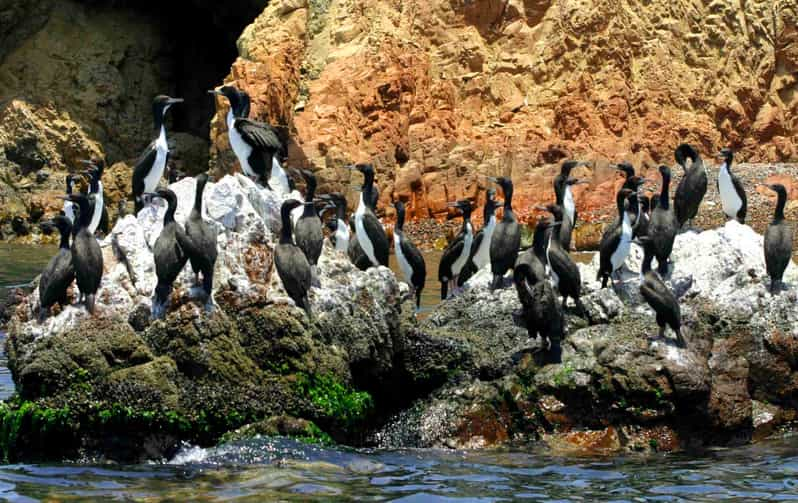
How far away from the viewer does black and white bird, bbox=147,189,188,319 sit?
1193 centimetres

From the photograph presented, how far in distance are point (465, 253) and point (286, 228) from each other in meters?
4.81

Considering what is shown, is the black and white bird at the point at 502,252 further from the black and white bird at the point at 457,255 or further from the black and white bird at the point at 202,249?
the black and white bird at the point at 202,249

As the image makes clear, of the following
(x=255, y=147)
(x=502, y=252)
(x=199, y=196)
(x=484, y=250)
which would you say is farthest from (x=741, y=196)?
(x=199, y=196)

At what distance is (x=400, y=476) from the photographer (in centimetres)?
1144

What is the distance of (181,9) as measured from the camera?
43.4 metres

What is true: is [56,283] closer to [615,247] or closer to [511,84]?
[615,247]

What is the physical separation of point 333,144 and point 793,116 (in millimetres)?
13256

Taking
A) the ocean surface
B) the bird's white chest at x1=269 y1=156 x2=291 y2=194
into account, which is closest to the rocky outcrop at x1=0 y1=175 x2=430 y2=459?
the ocean surface

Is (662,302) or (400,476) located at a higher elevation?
(662,302)

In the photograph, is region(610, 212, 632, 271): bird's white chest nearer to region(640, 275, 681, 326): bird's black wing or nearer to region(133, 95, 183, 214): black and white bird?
region(640, 275, 681, 326): bird's black wing

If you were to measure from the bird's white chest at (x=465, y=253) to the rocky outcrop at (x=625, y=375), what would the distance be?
258 cm

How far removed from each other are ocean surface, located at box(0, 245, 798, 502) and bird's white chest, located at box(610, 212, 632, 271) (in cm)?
286

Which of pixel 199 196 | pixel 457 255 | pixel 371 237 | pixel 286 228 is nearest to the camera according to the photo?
pixel 199 196

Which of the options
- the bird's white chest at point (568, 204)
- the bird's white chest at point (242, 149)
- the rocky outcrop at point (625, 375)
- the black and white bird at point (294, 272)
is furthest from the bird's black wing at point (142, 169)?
the bird's white chest at point (568, 204)
